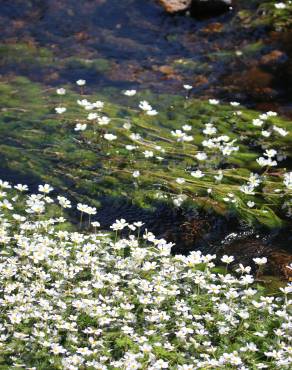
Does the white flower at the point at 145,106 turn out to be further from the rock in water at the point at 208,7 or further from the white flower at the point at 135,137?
the rock in water at the point at 208,7

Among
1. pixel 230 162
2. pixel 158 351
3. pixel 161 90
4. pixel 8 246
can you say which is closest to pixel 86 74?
pixel 161 90

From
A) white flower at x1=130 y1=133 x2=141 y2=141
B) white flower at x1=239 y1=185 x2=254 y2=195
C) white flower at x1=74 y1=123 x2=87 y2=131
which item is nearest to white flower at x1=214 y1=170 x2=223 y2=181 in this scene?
white flower at x1=239 y1=185 x2=254 y2=195

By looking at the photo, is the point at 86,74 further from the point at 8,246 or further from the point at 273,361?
the point at 273,361

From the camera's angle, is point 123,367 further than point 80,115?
No

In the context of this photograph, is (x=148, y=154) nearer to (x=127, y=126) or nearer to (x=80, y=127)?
(x=127, y=126)

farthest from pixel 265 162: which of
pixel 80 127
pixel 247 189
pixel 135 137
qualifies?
pixel 80 127

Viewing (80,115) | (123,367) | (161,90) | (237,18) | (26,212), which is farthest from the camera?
(237,18)

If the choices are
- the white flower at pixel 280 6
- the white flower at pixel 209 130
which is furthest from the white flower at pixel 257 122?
the white flower at pixel 280 6
